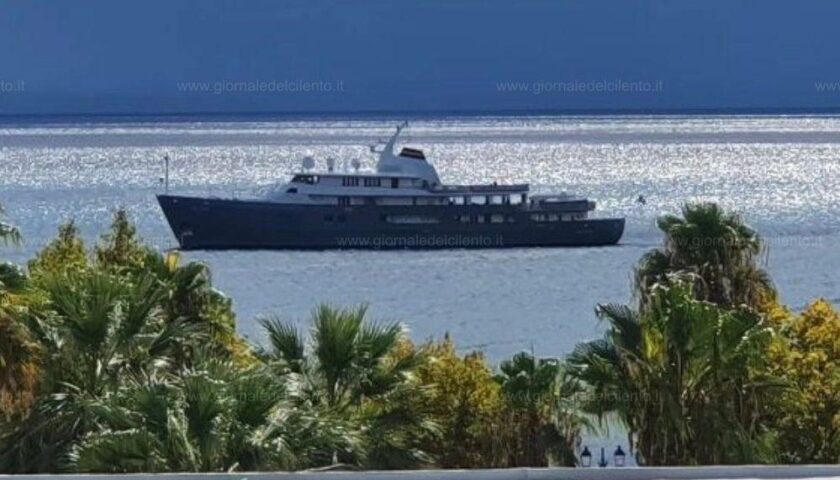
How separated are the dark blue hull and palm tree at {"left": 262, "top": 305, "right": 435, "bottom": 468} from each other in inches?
1995

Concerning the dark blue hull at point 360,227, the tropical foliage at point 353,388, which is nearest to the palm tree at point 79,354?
the tropical foliage at point 353,388

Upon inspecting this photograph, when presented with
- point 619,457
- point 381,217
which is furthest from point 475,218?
point 619,457

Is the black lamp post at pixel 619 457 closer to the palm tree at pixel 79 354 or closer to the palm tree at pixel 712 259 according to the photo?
the palm tree at pixel 712 259

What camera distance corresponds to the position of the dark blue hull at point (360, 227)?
69062 millimetres

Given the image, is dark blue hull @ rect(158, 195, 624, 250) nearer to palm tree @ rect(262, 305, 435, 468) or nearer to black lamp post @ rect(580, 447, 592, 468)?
black lamp post @ rect(580, 447, 592, 468)

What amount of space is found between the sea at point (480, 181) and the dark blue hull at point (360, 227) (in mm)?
681

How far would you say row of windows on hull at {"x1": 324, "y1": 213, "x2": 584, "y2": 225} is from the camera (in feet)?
230

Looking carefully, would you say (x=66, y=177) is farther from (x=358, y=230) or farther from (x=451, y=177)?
(x=358, y=230)

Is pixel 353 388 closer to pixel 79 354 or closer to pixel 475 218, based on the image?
pixel 79 354

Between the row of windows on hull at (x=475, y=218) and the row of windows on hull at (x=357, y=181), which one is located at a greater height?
the row of windows on hull at (x=357, y=181)

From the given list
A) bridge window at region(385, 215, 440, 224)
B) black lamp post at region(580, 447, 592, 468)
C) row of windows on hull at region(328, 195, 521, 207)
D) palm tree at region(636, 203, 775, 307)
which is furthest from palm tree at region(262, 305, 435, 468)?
bridge window at region(385, 215, 440, 224)

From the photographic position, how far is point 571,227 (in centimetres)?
7081

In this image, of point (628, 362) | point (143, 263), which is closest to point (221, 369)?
point (628, 362)

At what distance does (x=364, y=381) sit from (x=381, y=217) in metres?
52.0
